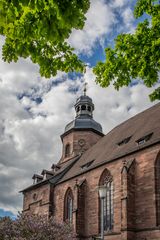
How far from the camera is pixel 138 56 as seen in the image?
417 inches

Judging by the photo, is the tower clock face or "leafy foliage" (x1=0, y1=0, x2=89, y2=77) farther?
the tower clock face

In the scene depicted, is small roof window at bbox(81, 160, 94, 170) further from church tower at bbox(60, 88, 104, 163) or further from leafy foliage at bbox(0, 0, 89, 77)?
leafy foliage at bbox(0, 0, 89, 77)

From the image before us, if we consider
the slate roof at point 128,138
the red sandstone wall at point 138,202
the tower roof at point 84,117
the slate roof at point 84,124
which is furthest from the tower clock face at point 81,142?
the red sandstone wall at point 138,202

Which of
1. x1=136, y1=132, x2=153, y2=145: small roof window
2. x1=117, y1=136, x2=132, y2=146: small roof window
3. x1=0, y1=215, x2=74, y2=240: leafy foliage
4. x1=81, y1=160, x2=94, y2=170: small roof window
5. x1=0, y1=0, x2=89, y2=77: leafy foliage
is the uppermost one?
x1=117, y1=136, x2=132, y2=146: small roof window

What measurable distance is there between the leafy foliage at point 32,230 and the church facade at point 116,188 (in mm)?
5299

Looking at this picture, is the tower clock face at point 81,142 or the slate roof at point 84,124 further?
the slate roof at point 84,124

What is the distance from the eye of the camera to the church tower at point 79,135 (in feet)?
130

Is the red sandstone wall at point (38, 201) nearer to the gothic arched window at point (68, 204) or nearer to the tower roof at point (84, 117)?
the gothic arched window at point (68, 204)

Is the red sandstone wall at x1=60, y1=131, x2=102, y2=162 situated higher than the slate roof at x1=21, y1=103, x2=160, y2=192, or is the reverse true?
the red sandstone wall at x1=60, y1=131, x2=102, y2=162

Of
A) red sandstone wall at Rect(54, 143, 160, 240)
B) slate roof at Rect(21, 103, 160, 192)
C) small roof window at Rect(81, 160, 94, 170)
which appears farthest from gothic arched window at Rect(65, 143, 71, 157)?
red sandstone wall at Rect(54, 143, 160, 240)

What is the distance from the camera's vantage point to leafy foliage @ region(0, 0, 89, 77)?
4.82 meters

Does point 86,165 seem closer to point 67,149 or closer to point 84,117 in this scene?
point 67,149

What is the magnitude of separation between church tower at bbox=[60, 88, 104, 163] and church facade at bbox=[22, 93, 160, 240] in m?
4.81

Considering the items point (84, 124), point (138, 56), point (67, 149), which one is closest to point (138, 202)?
point (138, 56)
